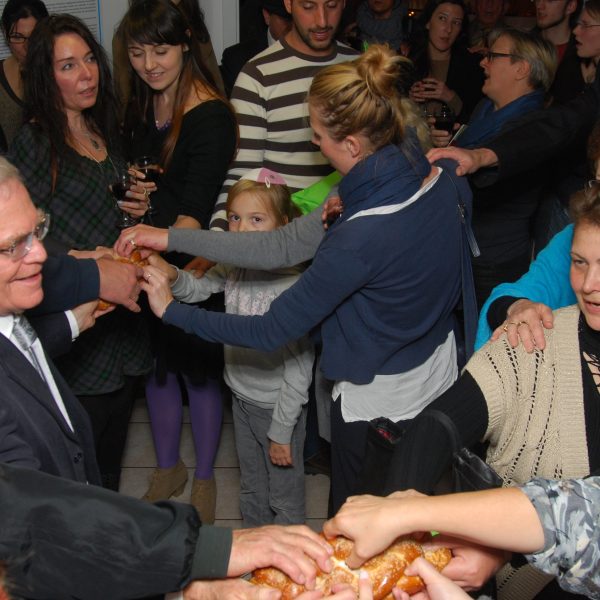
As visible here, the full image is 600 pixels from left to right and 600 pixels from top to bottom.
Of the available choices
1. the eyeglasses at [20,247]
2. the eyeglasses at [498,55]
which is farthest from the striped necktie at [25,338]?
the eyeglasses at [498,55]

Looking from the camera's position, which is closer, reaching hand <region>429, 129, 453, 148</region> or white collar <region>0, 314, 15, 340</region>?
white collar <region>0, 314, 15, 340</region>

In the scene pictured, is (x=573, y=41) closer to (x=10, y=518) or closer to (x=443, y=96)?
(x=443, y=96)

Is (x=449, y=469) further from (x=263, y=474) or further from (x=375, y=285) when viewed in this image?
(x=263, y=474)

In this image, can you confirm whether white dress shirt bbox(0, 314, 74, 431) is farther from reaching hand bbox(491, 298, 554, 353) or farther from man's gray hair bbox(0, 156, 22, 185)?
reaching hand bbox(491, 298, 554, 353)

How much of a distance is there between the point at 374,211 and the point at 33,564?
1.14 meters

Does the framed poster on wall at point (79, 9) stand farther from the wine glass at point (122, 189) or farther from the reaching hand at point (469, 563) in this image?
the reaching hand at point (469, 563)

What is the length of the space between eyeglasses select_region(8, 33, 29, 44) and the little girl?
64.1 inches

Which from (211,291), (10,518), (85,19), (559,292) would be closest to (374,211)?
(559,292)

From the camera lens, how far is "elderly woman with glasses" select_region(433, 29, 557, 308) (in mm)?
3078

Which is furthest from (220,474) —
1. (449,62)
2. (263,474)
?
(449,62)

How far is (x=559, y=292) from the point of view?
1951 mm

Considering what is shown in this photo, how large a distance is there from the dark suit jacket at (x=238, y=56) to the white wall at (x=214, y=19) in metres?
0.59

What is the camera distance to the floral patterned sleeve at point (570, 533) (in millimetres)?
1128

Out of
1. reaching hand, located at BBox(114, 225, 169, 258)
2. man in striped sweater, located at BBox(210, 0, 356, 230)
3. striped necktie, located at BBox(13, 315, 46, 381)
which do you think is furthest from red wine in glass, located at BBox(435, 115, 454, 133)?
striped necktie, located at BBox(13, 315, 46, 381)
